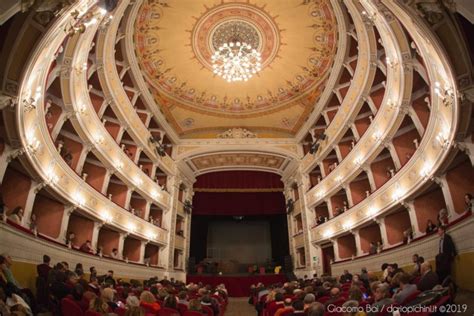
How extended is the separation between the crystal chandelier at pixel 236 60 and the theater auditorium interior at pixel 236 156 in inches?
4.6

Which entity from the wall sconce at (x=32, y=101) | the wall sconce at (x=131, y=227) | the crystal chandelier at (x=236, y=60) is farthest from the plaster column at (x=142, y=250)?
the wall sconce at (x=32, y=101)

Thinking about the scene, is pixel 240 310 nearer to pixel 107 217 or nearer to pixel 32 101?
pixel 107 217

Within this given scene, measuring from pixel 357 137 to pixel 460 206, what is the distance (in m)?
6.11

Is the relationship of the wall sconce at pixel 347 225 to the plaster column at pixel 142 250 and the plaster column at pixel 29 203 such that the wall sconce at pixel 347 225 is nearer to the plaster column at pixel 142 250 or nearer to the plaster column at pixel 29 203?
the plaster column at pixel 142 250

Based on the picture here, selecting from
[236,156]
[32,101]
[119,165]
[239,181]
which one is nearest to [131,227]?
[119,165]

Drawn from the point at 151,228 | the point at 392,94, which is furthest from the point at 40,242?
the point at 392,94

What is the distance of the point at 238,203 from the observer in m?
24.2

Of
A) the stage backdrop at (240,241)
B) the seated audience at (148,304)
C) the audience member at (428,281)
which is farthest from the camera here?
the stage backdrop at (240,241)

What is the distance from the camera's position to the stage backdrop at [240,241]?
2519cm

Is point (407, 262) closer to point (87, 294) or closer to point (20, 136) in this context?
point (87, 294)

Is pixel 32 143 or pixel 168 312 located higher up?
pixel 32 143

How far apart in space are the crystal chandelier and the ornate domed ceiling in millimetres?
868

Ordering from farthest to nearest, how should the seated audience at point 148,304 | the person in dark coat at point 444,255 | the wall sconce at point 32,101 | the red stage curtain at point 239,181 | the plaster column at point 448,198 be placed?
the red stage curtain at point 239,181 < the plaster column at point 448,198 < the wall sconce at point 32,101 < the person in dark coat at point 444,255 < the seated audience at point 148,304

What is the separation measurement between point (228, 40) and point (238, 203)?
1196 centimetres
